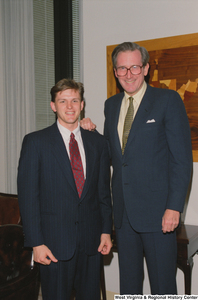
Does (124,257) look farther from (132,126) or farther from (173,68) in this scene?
(173,68)

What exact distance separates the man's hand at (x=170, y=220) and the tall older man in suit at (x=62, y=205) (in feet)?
1.29

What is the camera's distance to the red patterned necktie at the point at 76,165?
6.09ft

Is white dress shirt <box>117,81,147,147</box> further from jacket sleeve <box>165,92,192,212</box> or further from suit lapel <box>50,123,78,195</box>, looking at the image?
suit lapel <box>50,123,78,195</box>

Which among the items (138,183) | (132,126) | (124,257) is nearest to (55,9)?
(132,126)

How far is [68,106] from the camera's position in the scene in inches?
73.5

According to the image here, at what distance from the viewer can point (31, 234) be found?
1.75 m

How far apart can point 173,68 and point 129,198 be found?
1.25m

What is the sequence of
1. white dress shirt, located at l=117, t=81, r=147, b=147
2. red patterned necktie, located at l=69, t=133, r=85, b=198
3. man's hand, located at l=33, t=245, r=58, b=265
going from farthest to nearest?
1. white dress shirt, located at l=117, t=81, r=147, b=147
2. red patterned necktie, located at l=69, t=133, r=85, b=198
3. man's hand, located at l=33, t=245, r=58, b=265

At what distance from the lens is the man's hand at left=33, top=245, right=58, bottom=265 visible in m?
1.74

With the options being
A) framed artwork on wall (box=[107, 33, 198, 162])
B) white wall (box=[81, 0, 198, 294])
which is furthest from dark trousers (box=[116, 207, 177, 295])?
framed artwork on wall (box=[107, 33, 198, 162])

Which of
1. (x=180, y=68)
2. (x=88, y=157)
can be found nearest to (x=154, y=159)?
(x=88, y=157)

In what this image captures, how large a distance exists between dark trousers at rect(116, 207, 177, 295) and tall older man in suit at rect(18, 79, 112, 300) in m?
0.17

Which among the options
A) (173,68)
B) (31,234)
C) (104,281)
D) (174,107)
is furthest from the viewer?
(104,281)

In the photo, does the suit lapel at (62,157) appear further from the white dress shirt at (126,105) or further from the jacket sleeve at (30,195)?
the white dress shirt at (126,105)
